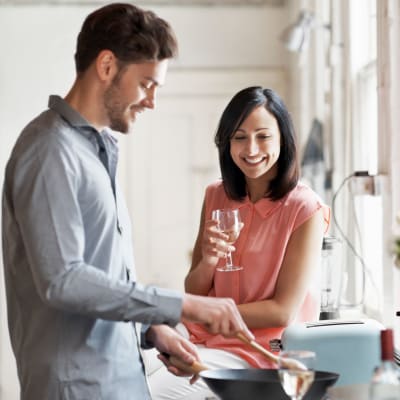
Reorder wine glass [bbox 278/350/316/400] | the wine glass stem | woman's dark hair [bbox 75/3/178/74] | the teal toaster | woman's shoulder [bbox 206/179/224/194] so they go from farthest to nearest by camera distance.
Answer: woman's shoulder [bbox 206/179/224/194] → the wine glass stem → the teal toaster → woman's dark hair [bbox 75/3/178/74] → wine glass [bbox 278/350/316/400]

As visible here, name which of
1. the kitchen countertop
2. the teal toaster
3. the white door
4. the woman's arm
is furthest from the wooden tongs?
the white door

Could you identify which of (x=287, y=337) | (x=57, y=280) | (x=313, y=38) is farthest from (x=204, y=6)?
(x=57, y=280)

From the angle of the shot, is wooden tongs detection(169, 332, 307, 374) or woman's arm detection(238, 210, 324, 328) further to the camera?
woman's arm detection(238, 210, 324, 328)

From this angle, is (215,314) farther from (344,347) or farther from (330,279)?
(330,279)

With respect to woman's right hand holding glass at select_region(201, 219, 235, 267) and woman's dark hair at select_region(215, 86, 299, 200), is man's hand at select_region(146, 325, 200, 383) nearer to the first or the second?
woman's right hand holding glass at select_region(201, 219, 235, 267)

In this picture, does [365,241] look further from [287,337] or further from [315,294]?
[287,337]

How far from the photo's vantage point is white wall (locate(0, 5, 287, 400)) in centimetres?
609

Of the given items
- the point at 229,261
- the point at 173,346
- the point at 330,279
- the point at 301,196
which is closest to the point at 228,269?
the point at 229,261

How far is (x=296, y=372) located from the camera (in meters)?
1.58

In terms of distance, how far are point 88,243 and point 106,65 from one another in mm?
389

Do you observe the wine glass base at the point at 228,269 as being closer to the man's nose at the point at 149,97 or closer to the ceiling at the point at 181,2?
the man's nose at the point at 149,97

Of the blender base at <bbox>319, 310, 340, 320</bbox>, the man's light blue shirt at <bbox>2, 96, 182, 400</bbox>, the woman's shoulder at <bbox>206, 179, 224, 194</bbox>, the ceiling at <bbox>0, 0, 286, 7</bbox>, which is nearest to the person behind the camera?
the man's light blue shirt at <bbox>2, 96, 182, 400</bbox>

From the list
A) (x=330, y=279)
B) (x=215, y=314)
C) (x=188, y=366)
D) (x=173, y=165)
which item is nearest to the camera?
(x=215, y=314)

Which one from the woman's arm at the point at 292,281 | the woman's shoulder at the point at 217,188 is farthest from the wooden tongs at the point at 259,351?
the woman's shoulder at the point at 217,188
